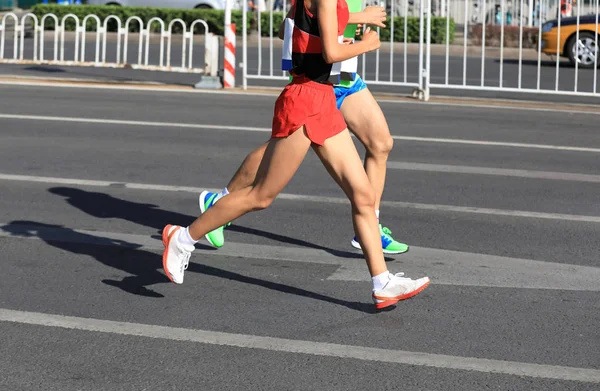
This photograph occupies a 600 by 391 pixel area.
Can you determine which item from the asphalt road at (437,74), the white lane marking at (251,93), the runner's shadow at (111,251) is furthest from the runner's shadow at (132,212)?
the asphalt road at (437,74)

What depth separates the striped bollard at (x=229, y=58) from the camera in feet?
50.6

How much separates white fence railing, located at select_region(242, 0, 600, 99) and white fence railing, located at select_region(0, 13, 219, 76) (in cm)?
87

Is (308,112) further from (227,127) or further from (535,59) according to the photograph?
(535,59)

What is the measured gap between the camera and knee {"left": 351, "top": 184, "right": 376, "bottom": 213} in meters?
5.29

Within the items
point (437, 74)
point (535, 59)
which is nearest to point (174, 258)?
point (437, 74)

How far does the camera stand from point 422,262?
6391 millimetres

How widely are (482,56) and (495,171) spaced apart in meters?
6.85

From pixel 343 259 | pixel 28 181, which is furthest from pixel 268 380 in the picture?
pixel 28 181

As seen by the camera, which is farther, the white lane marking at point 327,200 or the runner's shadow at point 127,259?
the white lane marking at point 327,200

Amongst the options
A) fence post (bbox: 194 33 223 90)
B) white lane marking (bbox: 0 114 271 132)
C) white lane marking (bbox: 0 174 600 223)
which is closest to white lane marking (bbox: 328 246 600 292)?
white lane marking (bbox: 0 174 600 223)

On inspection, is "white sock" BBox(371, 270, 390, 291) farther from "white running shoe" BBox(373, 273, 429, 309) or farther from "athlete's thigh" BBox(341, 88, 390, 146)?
"athlete's thigh" BBox(341, 88, 390, 146)

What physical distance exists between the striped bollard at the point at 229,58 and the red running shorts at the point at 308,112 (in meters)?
10.3

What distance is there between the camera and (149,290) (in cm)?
578

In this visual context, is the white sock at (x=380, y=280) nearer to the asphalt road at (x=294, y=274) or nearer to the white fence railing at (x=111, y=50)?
the asphalt road at (x=294, y=274)
